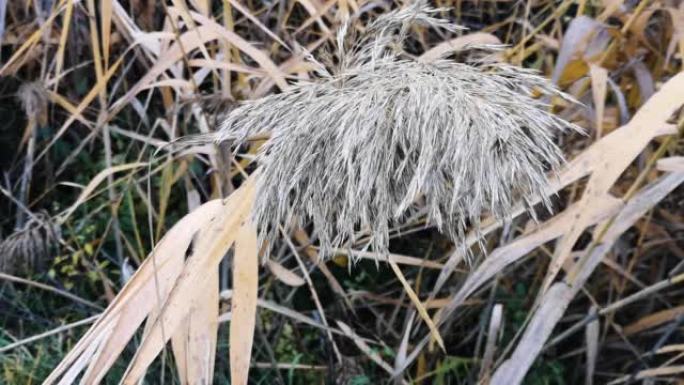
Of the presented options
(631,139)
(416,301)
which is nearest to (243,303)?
(416,301)

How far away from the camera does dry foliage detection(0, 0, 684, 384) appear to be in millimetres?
780

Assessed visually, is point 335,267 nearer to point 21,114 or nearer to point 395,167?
point 21,114

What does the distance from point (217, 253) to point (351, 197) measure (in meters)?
0.23

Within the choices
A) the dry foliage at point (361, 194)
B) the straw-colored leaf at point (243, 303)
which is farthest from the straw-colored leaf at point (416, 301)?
the straw-colored leaf at point (243, 303)

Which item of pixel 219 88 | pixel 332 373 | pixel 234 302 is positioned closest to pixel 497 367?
pixel 332 373

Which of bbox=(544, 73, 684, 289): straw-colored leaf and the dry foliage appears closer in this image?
the dry foliage

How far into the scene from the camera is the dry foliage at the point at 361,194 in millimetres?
780

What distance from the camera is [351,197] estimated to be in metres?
0.75

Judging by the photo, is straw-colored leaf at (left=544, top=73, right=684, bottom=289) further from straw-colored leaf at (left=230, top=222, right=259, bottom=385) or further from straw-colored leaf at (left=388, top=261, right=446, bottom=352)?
straw-colored leaf at (left=230, top=222, right=259, bottom=385)

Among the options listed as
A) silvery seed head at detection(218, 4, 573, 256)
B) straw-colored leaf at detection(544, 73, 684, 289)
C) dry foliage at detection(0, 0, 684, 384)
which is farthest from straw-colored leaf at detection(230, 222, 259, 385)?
straw-colored leaf at detection(544, 73, 684, 289)

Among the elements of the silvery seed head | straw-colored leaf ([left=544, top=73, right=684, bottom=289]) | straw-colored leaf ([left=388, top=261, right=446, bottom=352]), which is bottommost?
straw-colored leaf ([left=388, top=261, right=446, bottom=352])

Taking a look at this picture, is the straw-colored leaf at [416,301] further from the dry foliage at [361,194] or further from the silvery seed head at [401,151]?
the silvery seed head at [401,151]

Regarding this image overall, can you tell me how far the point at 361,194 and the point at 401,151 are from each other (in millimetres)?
49

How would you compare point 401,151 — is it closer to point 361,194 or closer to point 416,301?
point 361,194
